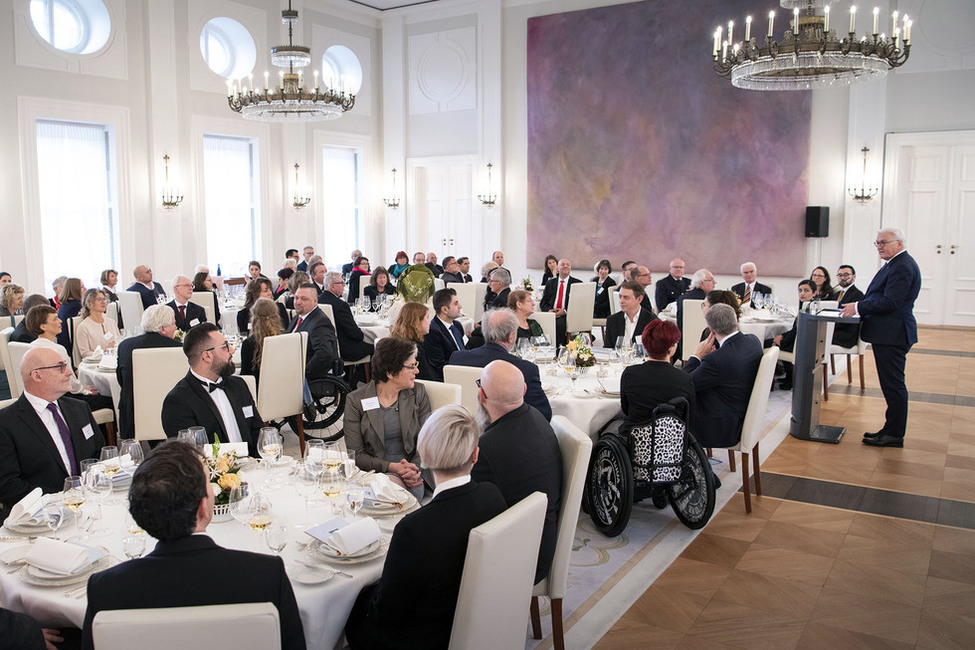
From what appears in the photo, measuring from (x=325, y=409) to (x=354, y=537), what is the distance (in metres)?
4.79

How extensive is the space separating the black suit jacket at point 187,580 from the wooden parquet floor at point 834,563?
2.07 m

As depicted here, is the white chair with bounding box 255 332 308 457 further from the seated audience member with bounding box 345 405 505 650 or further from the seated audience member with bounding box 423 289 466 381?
the seated audience member with bounding box 345 405 505 650

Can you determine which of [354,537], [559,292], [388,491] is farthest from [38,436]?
[559,292]

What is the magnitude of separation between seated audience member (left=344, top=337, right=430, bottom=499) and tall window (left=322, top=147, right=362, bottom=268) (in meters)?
12.3

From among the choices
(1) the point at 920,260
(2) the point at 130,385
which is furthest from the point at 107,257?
(1) the point at 920,260

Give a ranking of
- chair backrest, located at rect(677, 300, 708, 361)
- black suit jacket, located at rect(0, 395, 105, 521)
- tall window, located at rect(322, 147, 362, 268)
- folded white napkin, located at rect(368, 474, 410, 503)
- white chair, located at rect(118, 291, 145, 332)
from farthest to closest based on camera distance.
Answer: tall window, located at rect(322, 147, 362, 268), white chair, located at rect(118, 291, 145, 332), chair backrest, located at rect(677, 300, 708, 361), black suit jacket, located at rect(0, 395, 105, 521), folded white napkin, located at rect(368, 474, 410, 503)

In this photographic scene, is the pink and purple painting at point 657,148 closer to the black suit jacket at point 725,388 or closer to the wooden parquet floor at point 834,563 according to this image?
the wooden parquet floor at point 834,563

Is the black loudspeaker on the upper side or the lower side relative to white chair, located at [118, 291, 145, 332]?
upper

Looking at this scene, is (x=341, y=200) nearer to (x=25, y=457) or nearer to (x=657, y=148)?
(x=657, y=148)

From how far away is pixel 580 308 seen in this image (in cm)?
1012

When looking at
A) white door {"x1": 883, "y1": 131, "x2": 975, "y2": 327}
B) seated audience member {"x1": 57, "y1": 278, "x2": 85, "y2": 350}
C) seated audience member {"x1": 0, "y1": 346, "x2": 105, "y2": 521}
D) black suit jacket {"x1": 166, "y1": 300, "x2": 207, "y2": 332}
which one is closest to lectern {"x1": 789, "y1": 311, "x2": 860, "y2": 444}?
seated audience member {"x1": 0, "y1": 346, "x2": 105, "y2": 521}

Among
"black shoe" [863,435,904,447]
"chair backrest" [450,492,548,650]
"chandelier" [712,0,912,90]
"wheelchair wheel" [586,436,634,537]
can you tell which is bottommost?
"black shoe" [863,435,904,447]

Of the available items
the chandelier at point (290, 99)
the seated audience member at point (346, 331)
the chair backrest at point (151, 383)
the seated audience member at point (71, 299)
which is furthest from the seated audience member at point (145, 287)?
the chair backrest at point (151, 383)

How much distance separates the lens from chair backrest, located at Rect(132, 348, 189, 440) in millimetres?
5418
